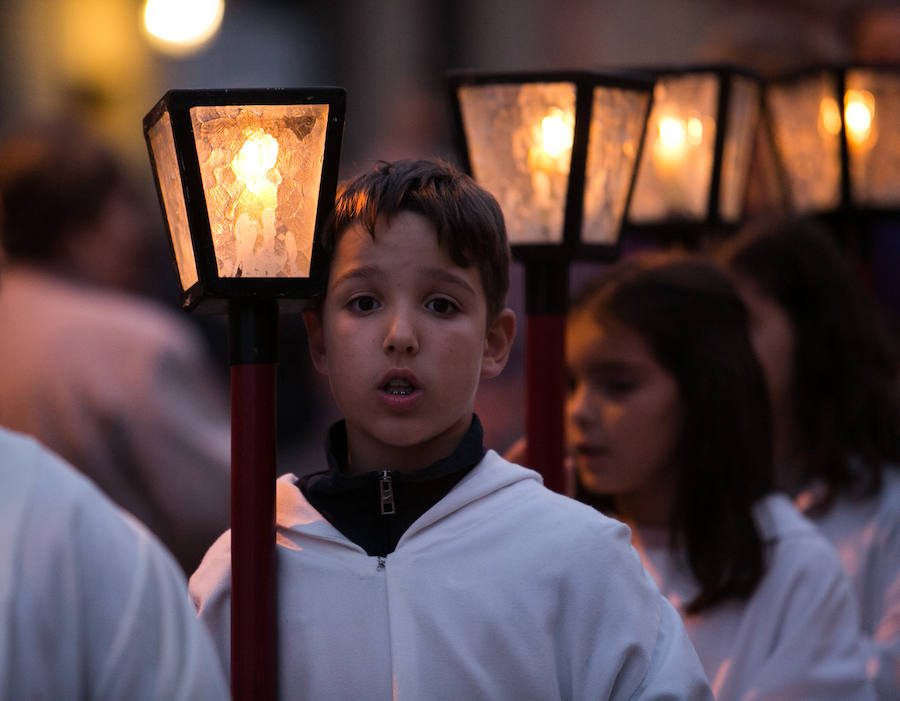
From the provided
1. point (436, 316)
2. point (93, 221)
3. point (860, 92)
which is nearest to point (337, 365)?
point (436, 316)

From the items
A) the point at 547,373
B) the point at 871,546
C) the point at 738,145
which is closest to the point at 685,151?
the point at 738,145

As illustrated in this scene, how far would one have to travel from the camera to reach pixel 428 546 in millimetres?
2381

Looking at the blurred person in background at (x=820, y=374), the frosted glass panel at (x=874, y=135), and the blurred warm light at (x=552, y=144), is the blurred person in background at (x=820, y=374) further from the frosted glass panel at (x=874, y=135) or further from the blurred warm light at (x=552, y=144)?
the blurred warm light at (x=552, y=144)

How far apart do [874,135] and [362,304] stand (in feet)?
8.02

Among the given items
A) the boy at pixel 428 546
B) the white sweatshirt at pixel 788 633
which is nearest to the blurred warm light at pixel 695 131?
the white sweatshirt at pixel 788 633

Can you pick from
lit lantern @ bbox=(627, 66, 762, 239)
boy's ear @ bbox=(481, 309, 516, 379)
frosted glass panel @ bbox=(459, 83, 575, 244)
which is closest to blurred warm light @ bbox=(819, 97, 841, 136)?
lit lantern @ bbox=(627, 66, 762, 239)

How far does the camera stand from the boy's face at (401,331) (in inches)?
91.9

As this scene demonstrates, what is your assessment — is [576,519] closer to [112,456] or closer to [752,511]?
[752,511]

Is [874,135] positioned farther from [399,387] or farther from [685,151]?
[399,387]

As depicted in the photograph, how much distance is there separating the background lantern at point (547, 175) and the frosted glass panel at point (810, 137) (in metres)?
1.38

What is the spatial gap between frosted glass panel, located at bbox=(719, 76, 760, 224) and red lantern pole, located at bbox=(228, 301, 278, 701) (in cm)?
182

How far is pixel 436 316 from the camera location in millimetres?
2363

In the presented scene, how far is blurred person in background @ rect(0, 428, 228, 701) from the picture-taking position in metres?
1.79

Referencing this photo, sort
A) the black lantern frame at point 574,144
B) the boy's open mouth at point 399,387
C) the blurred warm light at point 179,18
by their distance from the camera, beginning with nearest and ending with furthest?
the boy's open mouth at point 399,387
the black lantern frame at point 574,144
the blurred warm light at point 179,18
